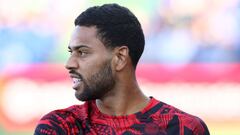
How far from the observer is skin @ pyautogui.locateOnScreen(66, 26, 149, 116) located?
→ 80.2 inches

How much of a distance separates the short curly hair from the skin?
2 centimetres

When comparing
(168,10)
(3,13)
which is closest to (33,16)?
(3,13)

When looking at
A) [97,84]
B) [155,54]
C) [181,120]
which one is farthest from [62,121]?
[155,54]

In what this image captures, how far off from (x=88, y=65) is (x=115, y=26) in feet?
0.57

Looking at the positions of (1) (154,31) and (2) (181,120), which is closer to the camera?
(2) (181,120)

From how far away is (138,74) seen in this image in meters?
3.50

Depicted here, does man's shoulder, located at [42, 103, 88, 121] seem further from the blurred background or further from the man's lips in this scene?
the blurred background

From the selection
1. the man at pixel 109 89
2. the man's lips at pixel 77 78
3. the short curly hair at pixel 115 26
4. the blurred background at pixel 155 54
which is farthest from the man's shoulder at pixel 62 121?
the blurred background at pixel 155 54

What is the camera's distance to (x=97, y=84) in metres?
2.04

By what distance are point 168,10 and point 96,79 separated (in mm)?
1553

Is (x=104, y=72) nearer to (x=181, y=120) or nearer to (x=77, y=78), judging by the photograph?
(x=77, y=78)

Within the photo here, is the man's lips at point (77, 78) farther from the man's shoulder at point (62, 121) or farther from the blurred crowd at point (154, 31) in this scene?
the blurred crowd at point (154, 31)

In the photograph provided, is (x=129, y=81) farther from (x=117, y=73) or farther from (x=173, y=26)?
(x=173, y=26)

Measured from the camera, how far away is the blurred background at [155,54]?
3496 mm
